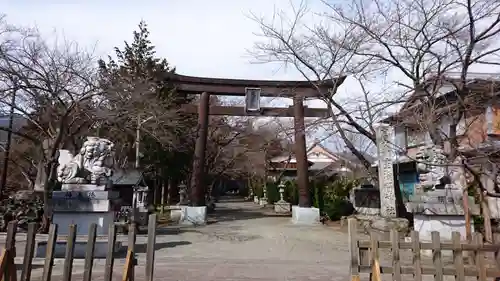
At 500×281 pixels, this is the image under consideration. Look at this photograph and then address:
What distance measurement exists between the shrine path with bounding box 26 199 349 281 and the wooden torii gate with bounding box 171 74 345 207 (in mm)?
3388

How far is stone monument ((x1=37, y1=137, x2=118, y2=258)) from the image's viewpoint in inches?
380

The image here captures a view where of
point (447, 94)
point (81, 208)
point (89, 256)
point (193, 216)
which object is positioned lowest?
point (193, 216)

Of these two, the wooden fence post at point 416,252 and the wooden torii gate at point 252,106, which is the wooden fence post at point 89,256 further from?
the wooden torii gate at point 252,106

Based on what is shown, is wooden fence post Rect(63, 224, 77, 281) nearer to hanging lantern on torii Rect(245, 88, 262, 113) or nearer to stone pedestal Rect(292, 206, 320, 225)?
stone pedestal Rect(292, 206, 320, 225)

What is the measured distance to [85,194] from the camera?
9.71 m

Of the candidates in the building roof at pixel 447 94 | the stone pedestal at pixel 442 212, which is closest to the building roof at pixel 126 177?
the building roof at pixel 447 94

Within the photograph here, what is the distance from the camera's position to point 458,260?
Answer: 201 inches

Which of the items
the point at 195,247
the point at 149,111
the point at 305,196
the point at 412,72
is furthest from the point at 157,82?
the point at 412,72

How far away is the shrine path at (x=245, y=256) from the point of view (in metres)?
7.74

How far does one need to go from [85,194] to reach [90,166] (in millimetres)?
812

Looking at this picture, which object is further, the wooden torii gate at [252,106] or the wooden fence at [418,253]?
the wooden torii gate at [252,106]

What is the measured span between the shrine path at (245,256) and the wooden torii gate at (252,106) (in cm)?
339

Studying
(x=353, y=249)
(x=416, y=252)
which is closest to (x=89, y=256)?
(x=353, y=249)

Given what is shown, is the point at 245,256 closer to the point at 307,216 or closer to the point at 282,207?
the point at 307,216
